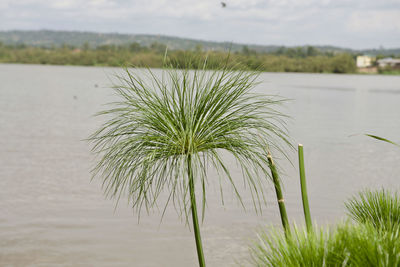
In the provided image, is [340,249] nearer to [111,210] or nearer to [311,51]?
[111,210]

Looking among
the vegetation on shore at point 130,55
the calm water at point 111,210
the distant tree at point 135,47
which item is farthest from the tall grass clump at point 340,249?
the distant tree at point 135,47

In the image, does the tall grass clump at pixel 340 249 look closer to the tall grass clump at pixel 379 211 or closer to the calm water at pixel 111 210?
the calm water at pixel 111 210

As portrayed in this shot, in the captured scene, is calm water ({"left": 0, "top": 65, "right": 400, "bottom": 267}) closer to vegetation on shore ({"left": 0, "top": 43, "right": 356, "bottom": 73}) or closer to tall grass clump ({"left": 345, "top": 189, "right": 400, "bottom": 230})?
tall grass clump ({"left": 345, "top": 189, "right": 400, "bottom": 230})

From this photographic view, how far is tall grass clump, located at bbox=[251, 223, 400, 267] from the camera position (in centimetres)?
230

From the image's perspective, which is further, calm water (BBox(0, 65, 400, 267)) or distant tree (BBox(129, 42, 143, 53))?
distant tree (BBox(129, 42, 143, 53))

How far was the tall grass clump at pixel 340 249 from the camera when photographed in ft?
7.56

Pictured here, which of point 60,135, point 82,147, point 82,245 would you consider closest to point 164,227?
point 82,245

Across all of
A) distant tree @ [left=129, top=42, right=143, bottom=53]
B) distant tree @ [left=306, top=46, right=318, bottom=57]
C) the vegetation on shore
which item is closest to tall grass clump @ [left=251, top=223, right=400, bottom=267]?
the vegetation on shore

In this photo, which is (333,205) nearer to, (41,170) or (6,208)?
(6,208)

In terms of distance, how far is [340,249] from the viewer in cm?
246

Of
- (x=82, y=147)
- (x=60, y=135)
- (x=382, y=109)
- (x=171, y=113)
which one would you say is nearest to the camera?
(x=171, y=113)

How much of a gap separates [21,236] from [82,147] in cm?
1007

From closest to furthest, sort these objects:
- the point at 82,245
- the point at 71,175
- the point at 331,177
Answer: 1. the point at 82,245
2. the point at 71,175
3. the point at 331,177

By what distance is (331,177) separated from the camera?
1488 centimetres
